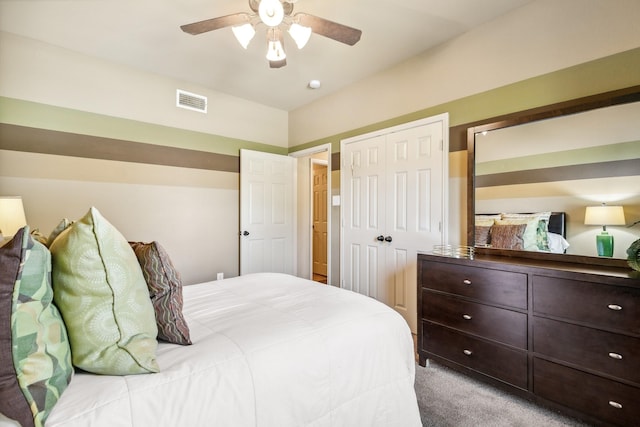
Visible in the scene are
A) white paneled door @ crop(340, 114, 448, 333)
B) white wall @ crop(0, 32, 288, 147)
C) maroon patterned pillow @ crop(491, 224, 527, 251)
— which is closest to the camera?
maroon patterned pillow @ crop(491, 224, 527, 251)

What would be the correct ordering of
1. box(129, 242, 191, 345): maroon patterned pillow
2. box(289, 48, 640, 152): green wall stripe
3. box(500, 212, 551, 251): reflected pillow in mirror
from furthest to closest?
box(500, 212, 551, 251): reflected pillow in mirror → box(289, 48, 640, 152): green wall stripe → box(129, 242, 191, 345): maroon patterned pillow

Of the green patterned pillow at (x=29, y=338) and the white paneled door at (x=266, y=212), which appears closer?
the green patterned pillow at (x=29, y=338)

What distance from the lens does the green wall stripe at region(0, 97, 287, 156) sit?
105 inches

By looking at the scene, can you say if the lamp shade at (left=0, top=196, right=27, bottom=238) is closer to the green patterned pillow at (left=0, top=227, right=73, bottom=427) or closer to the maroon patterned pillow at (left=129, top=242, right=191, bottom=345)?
the maroon patterned pillow at (left=129, top=242, right=191, bottom=345)

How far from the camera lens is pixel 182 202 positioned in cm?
356

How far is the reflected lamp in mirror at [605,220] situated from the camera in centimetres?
183

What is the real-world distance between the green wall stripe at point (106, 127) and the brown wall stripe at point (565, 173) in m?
3.02

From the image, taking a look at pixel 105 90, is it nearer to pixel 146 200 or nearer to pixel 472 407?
pixel 146 200

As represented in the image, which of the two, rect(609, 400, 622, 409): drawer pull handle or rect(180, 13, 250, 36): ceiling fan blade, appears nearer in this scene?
rect(609, 400, 622, 409): drawer pull handle

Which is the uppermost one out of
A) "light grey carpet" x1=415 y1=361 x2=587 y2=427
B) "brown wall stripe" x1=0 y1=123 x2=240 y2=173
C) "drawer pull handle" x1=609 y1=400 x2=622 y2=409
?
"brown wall stripe" x1=0 y1=123 x2=240 y2=173

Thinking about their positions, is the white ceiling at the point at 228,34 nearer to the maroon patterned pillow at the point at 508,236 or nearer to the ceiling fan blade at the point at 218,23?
the ceiling fan blade at the point at 218,23

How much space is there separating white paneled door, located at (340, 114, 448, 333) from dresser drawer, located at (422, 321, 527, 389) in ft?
2.23

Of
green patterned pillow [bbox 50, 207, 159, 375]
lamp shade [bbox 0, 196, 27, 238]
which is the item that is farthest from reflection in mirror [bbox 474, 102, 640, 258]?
lamp shade [bbox 0, 196, 27, 238]

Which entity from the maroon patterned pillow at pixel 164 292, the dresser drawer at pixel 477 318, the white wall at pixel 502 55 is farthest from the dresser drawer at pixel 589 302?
the maroon patterned pillow at pixel 164 292
